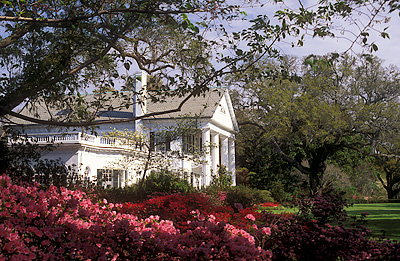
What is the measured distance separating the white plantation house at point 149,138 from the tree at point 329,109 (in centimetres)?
420

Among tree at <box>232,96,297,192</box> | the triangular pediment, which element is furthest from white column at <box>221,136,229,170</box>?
tree at <box>232,96,297,192</box>

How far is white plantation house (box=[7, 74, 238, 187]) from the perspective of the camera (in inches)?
744

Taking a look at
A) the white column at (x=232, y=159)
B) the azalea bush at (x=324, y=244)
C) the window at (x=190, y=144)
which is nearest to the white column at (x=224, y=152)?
the white column at (x=232, y=159)

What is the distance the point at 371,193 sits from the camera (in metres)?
35.2

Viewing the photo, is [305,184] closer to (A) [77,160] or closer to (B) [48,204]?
(A) [77,160]

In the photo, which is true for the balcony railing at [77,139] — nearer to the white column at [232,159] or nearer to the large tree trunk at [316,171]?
the white column at [232,159]

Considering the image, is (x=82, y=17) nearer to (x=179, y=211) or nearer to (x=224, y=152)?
(x=179, y=211)

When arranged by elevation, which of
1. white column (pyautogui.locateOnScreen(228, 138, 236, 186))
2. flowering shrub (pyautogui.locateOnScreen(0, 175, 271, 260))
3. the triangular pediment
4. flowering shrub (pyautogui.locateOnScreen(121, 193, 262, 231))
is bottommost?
flowering shrub (pyautogui.locateOnScreen(121, 193, 262, 231))

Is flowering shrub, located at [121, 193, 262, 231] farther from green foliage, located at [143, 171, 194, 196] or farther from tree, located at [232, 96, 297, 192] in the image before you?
tree, located at [232, 96, 297, 192]

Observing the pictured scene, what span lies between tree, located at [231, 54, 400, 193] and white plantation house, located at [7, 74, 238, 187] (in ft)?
13.8

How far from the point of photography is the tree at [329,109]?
24562 millimetres

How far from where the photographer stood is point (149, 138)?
67.6 ft

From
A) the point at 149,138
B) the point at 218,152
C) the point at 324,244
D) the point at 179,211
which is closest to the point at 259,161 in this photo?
the point at 218,152

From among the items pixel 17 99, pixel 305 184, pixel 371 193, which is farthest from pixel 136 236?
pixel 371 193
